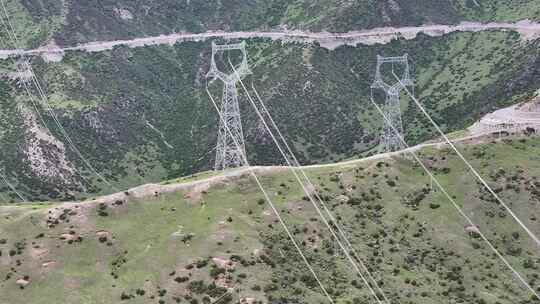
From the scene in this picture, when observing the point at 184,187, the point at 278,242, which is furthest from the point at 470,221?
the point at 184,187

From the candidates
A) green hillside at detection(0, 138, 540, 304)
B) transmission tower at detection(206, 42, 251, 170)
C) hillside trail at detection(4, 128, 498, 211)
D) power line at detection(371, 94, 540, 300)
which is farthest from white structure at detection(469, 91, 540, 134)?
transmission tower at detection(206, 42, 251, 170)

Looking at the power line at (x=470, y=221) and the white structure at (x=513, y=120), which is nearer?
the power line at (x=470, y=221)

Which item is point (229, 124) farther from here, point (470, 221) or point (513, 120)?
point (470, 221)

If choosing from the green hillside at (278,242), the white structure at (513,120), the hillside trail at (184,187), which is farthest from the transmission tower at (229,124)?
the white structure at (513,120)

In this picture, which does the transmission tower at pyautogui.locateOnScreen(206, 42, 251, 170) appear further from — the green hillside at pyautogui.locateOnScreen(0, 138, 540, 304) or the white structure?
the white structure

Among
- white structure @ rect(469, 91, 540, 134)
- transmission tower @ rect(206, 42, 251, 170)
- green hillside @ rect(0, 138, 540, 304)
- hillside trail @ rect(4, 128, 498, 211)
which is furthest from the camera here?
transmission tower @ rect(206, 42, 251, 170)

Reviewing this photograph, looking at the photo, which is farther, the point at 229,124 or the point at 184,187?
the point at 229,124

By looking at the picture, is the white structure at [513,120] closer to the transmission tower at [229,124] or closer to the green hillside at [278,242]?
the green hillside at [278,242]

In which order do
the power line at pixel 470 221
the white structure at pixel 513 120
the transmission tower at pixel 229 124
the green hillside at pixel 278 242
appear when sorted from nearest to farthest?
the green hillside at pixel 278 242 < the power line at pixel 470 221 < the white structure at pixel 513 120 < the transmission tower at pixel 229 124
